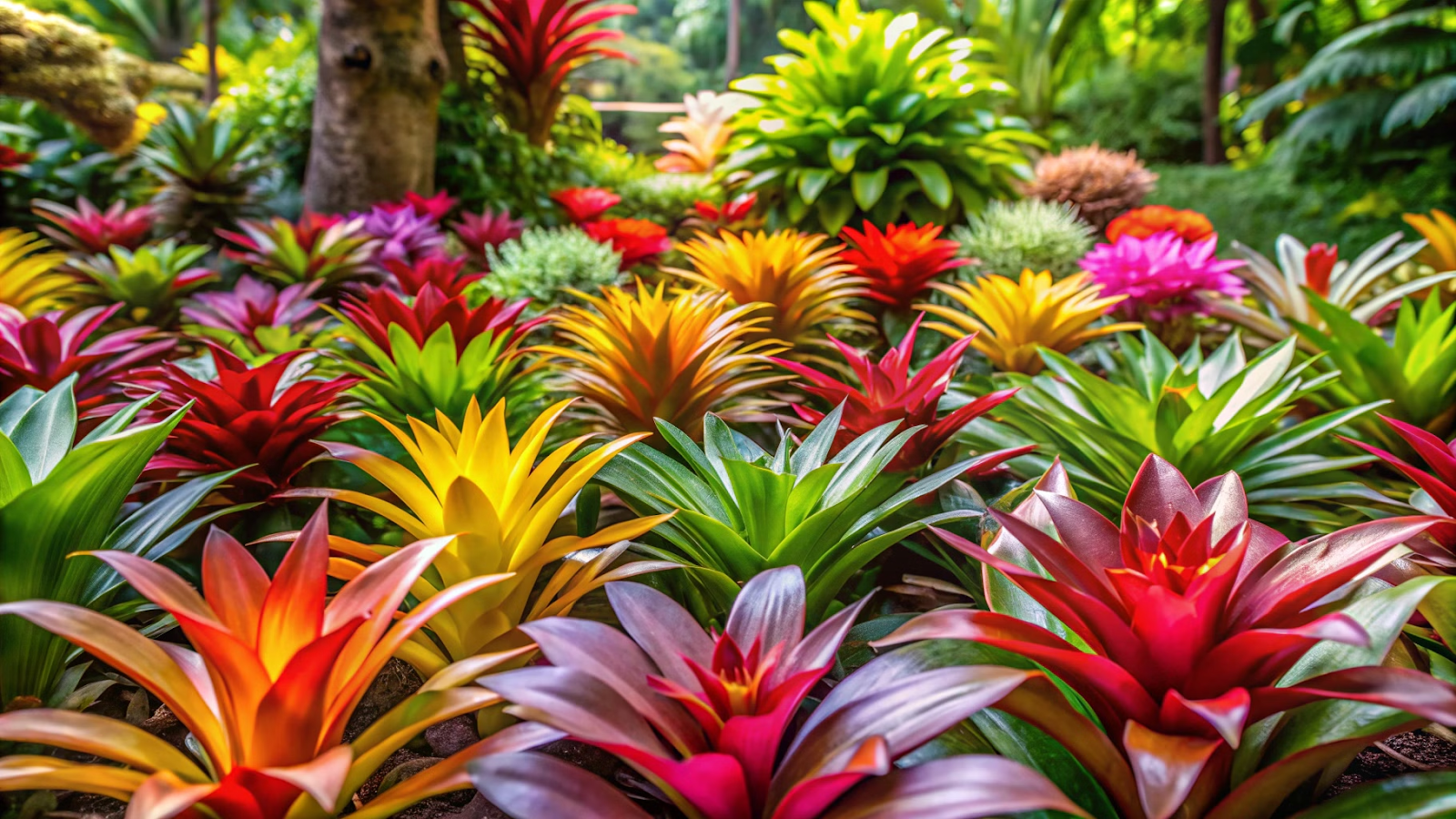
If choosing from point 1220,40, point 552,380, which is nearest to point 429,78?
point 552,380

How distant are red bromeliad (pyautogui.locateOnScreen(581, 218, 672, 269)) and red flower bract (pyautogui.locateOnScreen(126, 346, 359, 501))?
1.70 metres

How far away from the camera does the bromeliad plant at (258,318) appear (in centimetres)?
187

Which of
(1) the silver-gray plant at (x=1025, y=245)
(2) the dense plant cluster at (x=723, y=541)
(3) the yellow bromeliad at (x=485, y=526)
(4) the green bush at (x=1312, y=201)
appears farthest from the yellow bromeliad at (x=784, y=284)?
(4) the green bush at (x=1312, y=201)

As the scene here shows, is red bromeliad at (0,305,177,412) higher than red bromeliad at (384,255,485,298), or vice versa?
red bromeliad at (384,255,485,298)

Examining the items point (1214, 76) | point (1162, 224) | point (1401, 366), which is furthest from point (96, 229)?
point (1214, 76)

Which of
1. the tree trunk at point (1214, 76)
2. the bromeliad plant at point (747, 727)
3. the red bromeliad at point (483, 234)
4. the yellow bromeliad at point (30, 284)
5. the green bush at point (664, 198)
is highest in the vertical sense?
the tree trunk at point (1214, 76)

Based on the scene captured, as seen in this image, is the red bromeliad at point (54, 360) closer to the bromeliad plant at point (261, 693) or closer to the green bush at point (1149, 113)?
the bromeliad plant at point (261, 693)

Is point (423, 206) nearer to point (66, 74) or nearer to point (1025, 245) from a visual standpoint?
point (66, 74)

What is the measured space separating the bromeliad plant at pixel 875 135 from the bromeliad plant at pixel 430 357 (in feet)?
5.77

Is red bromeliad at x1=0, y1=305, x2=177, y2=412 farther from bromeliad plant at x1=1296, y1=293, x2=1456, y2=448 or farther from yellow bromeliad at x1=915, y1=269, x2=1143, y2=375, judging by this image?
bromeliad plant at x1=1296, y1=293, x2=1456, y2=448

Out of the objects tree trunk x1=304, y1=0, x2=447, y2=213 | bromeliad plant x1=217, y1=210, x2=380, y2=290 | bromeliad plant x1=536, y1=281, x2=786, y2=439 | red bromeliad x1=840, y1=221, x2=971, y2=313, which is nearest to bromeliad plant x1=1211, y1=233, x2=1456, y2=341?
red bromeliad x1=840, y1=221, x2=971, y2=313

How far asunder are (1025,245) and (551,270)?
1.78 m

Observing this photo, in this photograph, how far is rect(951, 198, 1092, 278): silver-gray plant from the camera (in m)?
2.77

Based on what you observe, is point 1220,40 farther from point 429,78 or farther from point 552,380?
point 552,380
